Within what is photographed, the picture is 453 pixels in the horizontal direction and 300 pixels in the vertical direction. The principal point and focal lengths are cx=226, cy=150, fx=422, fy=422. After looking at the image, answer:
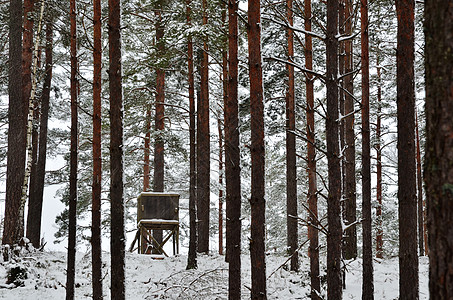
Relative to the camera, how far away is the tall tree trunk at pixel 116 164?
26.3ft

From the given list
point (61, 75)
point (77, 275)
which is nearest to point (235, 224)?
point (77, 275)

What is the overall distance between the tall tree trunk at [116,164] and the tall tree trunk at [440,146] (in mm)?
6699

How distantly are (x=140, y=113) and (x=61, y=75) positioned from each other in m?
4.30

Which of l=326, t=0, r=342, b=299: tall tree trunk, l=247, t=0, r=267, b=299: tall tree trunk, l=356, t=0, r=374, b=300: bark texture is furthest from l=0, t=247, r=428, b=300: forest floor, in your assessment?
l=326, t=0, r=342, b=299: tall tree trunk

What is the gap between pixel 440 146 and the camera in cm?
218

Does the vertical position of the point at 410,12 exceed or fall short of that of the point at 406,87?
it exceeds it

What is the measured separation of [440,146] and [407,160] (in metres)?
5.48

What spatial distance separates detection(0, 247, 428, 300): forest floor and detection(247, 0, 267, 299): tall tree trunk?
7.45ft

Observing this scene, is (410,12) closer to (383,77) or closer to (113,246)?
(113,246)

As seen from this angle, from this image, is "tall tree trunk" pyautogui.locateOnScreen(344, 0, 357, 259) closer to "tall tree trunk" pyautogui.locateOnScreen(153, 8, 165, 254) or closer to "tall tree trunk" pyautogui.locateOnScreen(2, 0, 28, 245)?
"tall tree trunk" pyautogui.locateOnScreen(153, 8, 165, 254)

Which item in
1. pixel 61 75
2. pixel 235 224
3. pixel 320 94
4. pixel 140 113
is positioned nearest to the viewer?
pixel 235 224

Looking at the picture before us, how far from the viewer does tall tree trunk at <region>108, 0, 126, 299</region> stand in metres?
8.03

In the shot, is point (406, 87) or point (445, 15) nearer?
point (445, 15)

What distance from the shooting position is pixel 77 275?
13125mm
